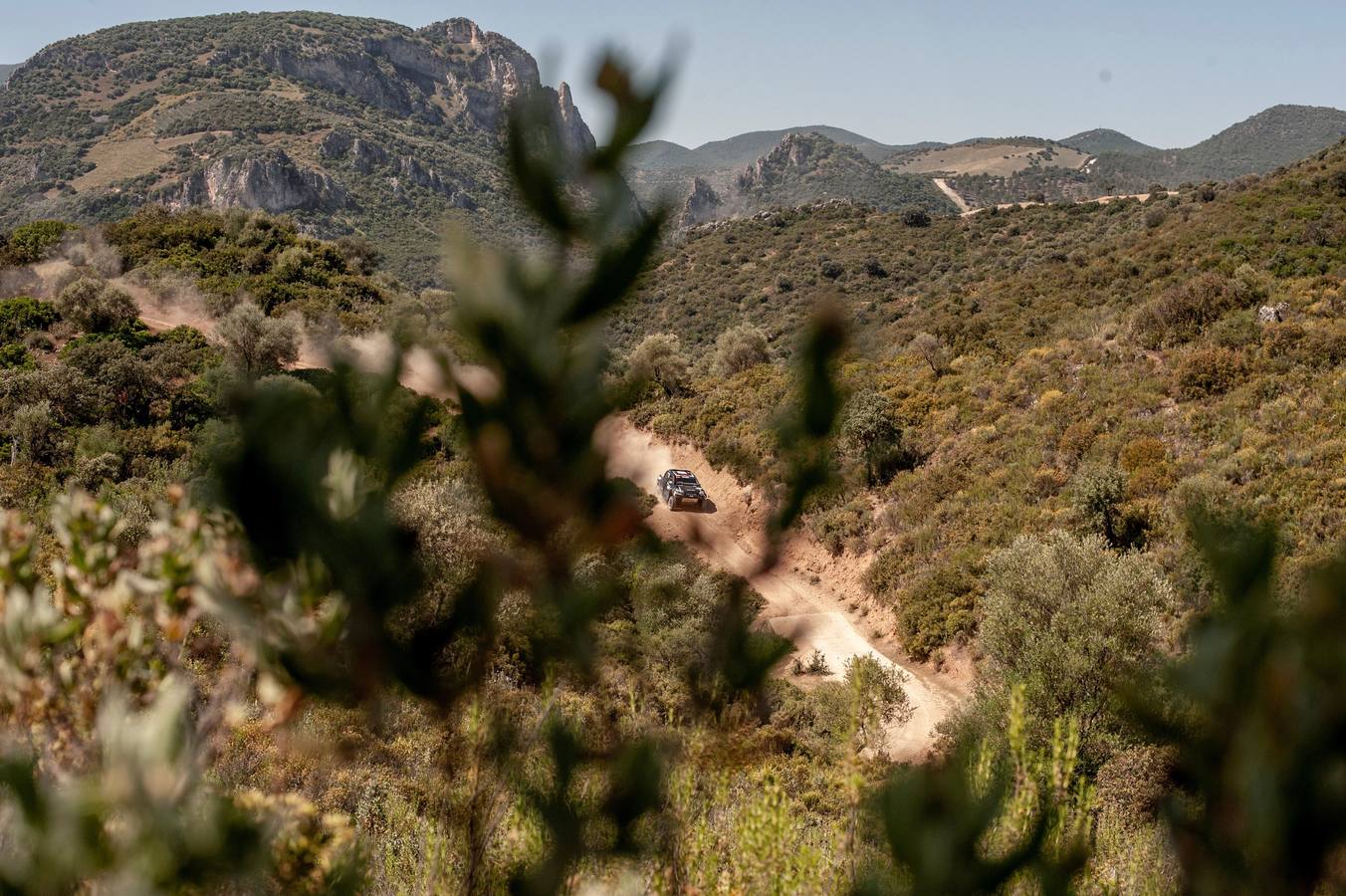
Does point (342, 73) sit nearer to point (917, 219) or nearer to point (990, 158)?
point (990, 158)

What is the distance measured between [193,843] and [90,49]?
464ft

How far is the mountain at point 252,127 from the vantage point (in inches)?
2886

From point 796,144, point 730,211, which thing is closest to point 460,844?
point 730,211

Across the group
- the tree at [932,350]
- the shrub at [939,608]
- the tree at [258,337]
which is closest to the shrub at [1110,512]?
the shrub at [939,608]

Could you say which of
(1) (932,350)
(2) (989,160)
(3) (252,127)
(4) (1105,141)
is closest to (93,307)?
(1) (932,350)

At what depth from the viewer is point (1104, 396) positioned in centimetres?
1909

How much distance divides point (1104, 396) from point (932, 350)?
26.5ft

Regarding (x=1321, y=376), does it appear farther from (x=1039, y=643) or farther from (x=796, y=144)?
(x=796, y=144)

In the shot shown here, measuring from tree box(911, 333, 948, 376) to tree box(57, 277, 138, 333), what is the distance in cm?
2419

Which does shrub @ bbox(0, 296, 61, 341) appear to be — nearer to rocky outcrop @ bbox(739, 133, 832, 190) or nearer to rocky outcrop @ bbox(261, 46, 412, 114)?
rocky outcrop @ bbox(739, 133, 832, 190)

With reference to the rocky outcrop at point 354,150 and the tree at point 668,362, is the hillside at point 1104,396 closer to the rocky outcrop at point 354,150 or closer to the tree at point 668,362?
the tree at point 668,362

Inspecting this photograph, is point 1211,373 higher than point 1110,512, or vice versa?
point 1211,373

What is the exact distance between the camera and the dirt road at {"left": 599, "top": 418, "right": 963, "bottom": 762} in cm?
157

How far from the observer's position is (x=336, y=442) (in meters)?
1.41
